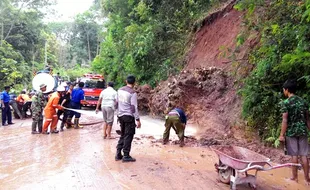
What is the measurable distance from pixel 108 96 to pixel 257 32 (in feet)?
18.3

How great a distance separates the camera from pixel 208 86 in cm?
1156

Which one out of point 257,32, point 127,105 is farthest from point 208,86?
point 127,105

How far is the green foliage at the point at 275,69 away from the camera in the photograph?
22.4ft

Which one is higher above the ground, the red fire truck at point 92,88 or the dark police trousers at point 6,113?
the red fire truck at point 92,88

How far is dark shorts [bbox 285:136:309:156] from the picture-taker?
17.4 feet

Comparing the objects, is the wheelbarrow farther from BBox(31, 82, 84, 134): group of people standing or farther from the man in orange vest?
BBox(31, 82, 84, 134): group of people standing

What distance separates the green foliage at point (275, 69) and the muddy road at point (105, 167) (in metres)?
1.53

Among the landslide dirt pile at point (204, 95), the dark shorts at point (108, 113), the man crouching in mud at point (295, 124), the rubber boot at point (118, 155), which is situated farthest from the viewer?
the landslide dirt pile at point (204, 95)

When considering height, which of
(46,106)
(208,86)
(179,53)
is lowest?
(46,106)

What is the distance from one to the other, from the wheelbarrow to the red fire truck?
15067 mm

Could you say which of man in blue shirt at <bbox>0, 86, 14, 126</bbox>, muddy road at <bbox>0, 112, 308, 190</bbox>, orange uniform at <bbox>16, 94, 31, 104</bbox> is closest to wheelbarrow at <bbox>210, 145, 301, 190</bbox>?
muddy road at <bbox>0, 112, 308, 190</bbox>

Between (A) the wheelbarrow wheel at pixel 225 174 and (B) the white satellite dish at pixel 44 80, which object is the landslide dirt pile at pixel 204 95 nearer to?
(A) the wheelbarrow wheel at pixel 225 174

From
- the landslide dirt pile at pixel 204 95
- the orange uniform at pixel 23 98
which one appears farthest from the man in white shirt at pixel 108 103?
the orange uniform at pixel 23 98

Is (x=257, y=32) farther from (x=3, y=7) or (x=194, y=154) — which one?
(x=3, y=7)
